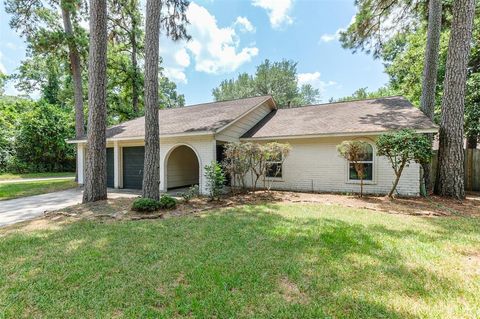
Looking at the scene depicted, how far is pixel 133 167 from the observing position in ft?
41.9

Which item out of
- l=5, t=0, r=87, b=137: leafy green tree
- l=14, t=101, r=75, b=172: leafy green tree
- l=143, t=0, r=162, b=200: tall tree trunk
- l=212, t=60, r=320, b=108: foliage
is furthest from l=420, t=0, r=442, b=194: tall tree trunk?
l=212, t=60, r=320, b=108: foliage

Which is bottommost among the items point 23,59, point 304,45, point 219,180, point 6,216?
point 6,216

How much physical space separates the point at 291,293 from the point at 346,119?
389 inches

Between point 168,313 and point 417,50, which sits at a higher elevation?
point 417,50

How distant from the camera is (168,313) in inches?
105

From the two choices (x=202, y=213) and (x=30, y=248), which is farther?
(x=202, y=213)

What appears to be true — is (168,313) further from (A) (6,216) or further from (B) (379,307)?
(A) (6,216)

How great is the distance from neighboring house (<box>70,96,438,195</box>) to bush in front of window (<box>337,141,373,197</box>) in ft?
0.46

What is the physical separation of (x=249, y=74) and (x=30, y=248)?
40.5 m

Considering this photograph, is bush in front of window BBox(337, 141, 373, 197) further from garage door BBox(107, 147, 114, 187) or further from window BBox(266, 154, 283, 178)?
garage door BBox(107, 147, 114, 187)

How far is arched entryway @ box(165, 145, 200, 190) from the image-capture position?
41.8 feet

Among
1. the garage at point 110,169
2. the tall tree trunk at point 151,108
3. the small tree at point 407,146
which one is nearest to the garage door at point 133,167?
the garage at point 110,169

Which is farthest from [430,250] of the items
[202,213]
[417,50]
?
[417,50]

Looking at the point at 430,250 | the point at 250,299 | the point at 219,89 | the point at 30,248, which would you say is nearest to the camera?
the point at 250,299
